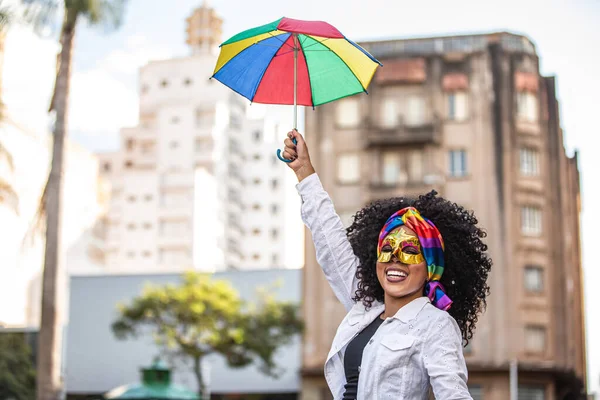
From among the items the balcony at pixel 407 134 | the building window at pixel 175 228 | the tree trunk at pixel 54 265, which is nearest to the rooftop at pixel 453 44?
the balcony at pixel 407 134

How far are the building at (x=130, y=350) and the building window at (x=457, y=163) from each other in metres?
7.81

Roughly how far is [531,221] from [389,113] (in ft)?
24.0

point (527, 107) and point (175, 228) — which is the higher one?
point (527, 107)

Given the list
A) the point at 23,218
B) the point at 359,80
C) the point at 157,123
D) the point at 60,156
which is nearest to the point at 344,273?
the point at 359,80

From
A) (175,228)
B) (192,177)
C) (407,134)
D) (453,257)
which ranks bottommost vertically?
(453,257)

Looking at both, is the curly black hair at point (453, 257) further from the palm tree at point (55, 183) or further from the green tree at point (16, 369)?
the green tree at point (16, 369)

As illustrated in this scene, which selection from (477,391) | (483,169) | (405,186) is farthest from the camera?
(405,186)

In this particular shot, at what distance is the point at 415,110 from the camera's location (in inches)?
1725

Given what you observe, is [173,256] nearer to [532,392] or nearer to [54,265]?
[532,392]

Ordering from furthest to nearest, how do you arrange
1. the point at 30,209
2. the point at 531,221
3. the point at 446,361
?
1. the point at 30,209
2. the point at 531,221
3. the point at 446,361

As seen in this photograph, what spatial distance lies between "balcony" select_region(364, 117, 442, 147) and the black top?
129 feet

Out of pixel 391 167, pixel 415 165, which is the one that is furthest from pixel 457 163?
pixel 391 167

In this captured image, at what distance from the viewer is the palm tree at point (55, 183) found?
55.7ft

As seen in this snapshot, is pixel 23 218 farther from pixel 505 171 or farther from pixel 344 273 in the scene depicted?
pixel 344 273
